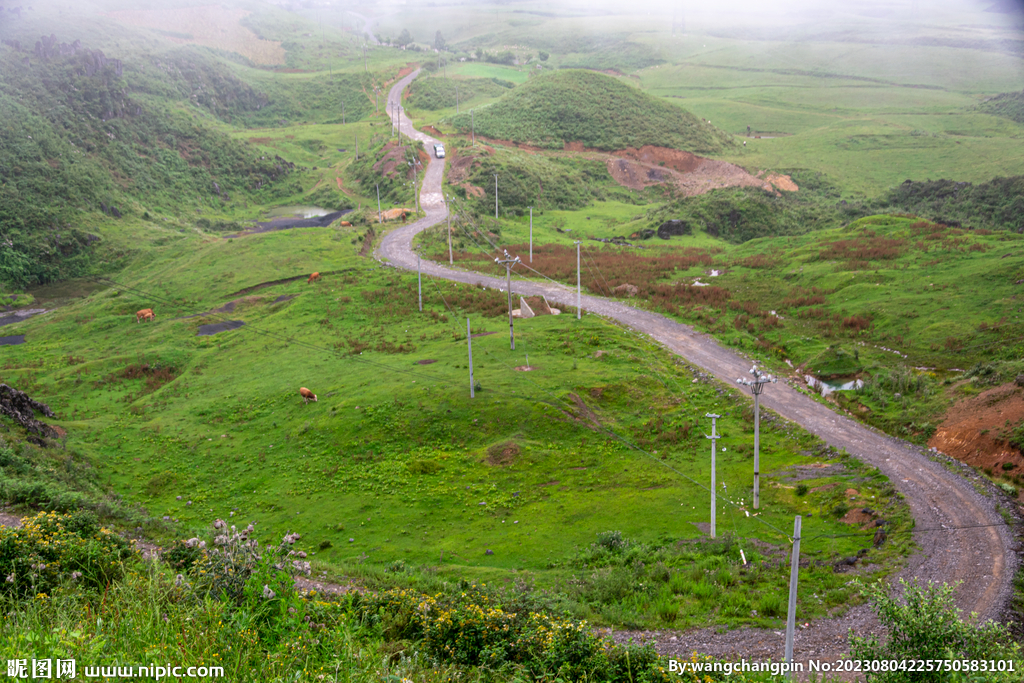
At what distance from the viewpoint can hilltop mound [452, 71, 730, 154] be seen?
389ft

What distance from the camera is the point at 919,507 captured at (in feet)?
78.1

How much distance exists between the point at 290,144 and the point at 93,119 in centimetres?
3771

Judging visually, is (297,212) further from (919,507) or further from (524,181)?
(919,507)

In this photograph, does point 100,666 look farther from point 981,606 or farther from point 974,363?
point 974,363

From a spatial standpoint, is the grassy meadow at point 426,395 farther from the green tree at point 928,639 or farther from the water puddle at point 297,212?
the green tree at point 928,639

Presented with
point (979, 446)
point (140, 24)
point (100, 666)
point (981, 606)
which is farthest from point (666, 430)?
point (140, 24)

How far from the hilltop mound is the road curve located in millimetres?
82086

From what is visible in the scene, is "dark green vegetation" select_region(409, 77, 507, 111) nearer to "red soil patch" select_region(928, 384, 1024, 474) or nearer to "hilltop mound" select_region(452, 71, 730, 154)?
"hilltop mound" select_region(452, 71, 730, 154)

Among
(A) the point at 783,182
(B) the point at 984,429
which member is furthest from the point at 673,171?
(B) the point at 984,429

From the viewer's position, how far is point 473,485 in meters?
29.1

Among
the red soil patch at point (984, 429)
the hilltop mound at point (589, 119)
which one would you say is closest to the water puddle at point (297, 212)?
the hilltop mound at point (589, 119)

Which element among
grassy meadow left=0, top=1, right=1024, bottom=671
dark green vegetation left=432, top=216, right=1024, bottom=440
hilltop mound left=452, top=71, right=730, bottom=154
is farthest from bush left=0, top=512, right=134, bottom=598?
hilltop mound left=452, top=71, right=730, bottom=154

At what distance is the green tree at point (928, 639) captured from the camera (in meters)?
12.2

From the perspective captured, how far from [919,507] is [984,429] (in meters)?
7.38
